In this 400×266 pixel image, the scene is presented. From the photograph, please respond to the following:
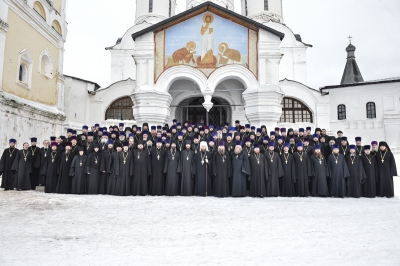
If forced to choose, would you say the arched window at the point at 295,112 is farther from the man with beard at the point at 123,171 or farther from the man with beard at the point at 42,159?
the man with beard at the point at 42,159

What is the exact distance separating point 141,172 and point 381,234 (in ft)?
16.7

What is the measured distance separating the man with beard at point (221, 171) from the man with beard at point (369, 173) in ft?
10.7

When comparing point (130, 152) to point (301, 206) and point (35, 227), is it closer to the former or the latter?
point (35, 227)

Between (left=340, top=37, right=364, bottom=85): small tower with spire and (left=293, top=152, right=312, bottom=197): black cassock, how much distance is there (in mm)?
22752

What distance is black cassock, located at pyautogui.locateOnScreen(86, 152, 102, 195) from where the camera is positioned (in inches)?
297

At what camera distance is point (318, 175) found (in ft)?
24.3

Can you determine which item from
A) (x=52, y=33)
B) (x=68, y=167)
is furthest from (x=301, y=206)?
(x=52, y=33)

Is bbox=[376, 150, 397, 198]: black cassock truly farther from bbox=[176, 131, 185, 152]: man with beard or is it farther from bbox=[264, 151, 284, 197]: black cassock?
bbox=[176, 131, 185, 152]: man with beard

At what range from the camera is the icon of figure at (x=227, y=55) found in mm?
12398

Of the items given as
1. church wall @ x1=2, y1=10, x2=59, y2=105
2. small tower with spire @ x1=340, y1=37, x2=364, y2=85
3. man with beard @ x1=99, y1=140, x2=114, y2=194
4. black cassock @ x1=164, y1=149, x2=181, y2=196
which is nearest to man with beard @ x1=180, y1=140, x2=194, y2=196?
black cassock @ x1=164, y1=149, x2=181, y2=196

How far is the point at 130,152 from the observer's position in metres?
7.60

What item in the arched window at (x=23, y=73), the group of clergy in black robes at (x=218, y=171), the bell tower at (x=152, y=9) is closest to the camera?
the group of clergy in black robes at (x=218, y=171)

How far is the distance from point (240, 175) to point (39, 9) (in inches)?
509

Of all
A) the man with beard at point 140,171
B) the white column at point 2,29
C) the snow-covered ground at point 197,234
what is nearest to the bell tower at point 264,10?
the white column at point 2,29
